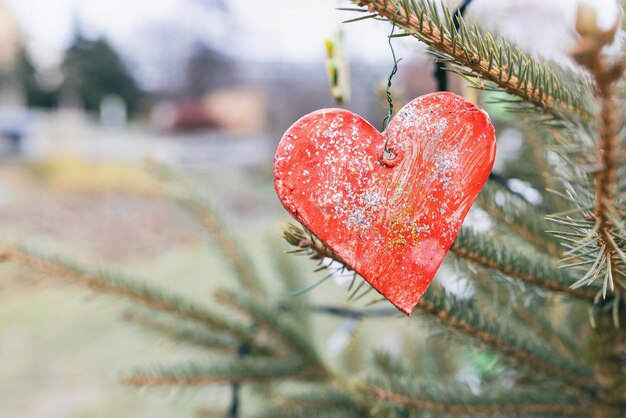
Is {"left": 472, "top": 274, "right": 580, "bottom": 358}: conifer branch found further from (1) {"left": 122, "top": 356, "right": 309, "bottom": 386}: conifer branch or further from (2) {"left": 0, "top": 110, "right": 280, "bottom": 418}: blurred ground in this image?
(2) {"left": 0, "top": 110, "right": 280, "bottom": 418}: blurred ground

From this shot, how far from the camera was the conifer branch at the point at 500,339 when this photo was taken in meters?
0.39

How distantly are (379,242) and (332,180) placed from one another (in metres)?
0.05

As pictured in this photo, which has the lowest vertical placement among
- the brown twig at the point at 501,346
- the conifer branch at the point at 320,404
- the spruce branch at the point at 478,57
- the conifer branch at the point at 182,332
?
the conifer branch at the point at 320,404

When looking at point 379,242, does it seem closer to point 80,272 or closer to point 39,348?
point 80,272

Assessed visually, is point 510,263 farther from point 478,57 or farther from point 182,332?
point 182,332

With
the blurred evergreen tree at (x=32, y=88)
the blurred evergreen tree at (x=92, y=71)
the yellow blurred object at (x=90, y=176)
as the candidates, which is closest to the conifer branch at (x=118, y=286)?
the yellow blurred object at (x=90, y=176)

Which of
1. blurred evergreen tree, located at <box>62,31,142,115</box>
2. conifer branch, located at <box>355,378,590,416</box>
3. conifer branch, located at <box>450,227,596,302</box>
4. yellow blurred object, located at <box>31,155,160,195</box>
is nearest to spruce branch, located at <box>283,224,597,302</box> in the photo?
conifer branch, located at <box>450,227,596,302</box>

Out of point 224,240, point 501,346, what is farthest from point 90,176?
point 501,346

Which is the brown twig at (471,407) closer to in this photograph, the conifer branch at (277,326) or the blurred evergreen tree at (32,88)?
the conifer branch at (277,326)

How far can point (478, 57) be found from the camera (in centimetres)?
28

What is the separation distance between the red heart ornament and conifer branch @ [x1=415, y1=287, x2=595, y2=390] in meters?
0.08

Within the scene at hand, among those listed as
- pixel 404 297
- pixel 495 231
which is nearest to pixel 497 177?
pixel 495 231

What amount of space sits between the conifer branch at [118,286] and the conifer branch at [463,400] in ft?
0.90

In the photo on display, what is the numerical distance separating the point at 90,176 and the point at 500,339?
7.50 meters
